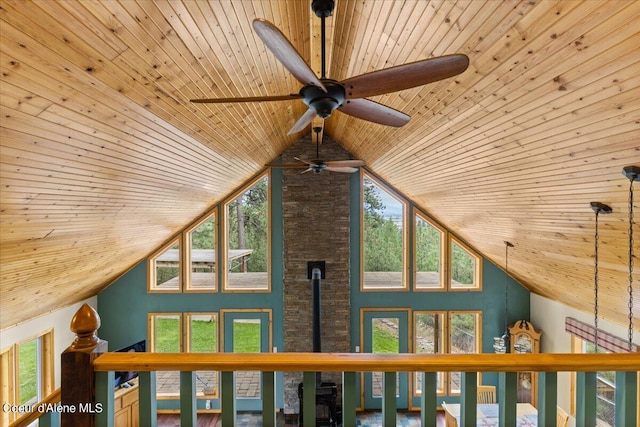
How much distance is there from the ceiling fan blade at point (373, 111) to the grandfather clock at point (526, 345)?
6.14 m

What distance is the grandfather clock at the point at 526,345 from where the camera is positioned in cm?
657

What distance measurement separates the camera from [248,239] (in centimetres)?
737

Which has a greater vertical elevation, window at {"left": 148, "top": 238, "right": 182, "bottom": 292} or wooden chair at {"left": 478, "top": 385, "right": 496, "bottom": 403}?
window at {"left": 148, "top": 238, "right": 182, "bottom": 292}

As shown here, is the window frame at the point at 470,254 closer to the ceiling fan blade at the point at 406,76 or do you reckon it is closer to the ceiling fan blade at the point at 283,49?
the ceiling fan blade at the point at 406,76

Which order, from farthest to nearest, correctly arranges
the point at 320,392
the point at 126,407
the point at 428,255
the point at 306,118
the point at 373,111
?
the point at 428,255
the point at 320,392
the point at 126,407
the point at 306,118
the point at 373,111

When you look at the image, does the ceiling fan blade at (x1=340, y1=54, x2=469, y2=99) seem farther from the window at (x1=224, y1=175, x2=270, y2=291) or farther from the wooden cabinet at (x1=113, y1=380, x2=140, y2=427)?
the wooden cabinet at (x1=113, y1=380, x2=140, y2=427)

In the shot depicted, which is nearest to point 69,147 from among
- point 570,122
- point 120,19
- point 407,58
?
point 120,19

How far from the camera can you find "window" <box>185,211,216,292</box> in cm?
736

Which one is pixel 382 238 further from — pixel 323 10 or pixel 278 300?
pixel 323 10

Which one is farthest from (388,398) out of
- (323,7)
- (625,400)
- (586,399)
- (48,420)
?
(323,7)

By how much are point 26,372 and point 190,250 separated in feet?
10.4

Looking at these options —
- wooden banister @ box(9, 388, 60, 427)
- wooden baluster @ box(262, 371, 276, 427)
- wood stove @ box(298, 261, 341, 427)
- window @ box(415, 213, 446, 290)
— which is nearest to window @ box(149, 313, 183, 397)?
wood stove @ box(298, 261, 341, 427)

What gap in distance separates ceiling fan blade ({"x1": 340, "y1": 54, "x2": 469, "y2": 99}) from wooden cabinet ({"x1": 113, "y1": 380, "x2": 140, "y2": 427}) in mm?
6264

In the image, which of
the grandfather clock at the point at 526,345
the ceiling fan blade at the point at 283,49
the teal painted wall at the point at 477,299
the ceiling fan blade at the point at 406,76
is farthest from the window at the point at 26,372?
the grandfather clock at the point at 526,345
